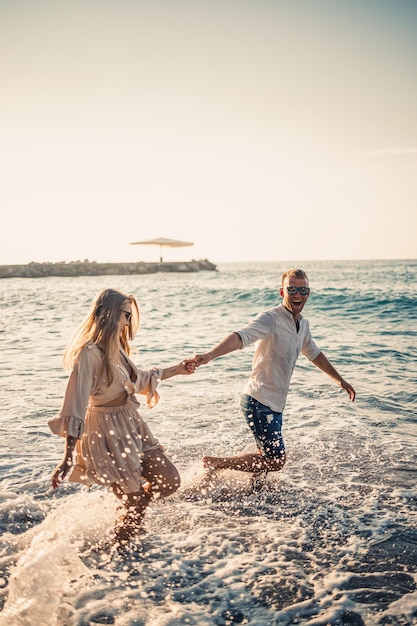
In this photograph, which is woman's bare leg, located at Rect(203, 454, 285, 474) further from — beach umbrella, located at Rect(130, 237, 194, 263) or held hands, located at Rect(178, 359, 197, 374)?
beach umbrella, located at Rect(130, 237, 194, 263)

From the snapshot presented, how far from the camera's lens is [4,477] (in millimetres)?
5051

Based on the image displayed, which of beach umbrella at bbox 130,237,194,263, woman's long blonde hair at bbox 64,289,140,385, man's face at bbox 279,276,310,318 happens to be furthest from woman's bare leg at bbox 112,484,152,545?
beach umbrella at bbox 130,237,194,263

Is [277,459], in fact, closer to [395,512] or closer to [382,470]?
[395,512]

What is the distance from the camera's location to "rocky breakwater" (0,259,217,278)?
60000mm

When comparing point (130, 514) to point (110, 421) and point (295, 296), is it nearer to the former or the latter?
point (110, 421)

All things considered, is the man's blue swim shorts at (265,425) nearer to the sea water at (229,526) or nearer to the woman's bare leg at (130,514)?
the sea water at (229,526)

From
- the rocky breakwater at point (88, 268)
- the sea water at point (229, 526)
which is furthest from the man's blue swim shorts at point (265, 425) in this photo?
the rocky breakwater at point (88, 268)

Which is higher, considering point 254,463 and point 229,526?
point 254,463

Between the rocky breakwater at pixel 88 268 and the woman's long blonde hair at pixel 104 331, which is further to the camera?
the rocky breakwater at pixel 88 268

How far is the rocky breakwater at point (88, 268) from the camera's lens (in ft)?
197

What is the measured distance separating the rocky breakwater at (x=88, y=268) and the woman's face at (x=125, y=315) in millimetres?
60110

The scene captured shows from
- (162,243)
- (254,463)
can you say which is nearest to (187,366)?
(254,463)

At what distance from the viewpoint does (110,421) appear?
3467mm

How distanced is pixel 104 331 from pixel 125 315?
0.70 feet
